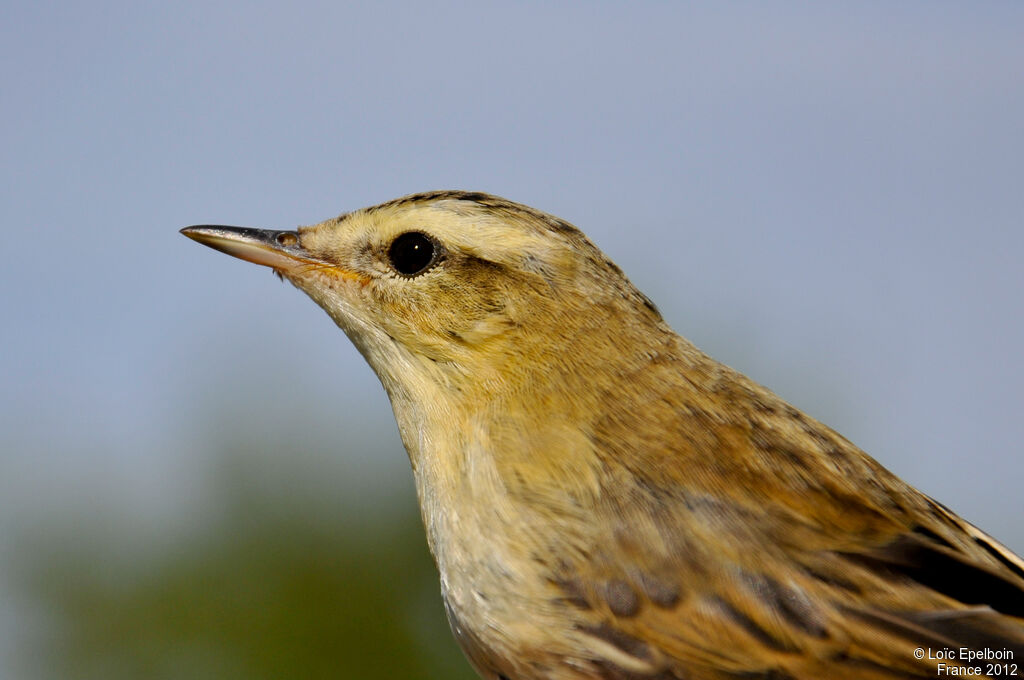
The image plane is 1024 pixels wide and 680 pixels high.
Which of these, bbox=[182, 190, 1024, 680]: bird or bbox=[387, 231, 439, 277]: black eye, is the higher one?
bbox=[387, 231, 439, 277]: black eye

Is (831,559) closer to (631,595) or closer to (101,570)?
(631,595)

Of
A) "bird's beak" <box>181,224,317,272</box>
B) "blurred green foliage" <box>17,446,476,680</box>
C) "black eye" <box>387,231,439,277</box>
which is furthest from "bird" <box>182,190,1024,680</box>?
"blurred green foliage" <box>17,446,476,680</box>

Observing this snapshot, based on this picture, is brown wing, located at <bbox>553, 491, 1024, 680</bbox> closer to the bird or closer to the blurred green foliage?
the bird

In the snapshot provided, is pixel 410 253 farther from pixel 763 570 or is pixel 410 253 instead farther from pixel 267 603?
pixel 267 603

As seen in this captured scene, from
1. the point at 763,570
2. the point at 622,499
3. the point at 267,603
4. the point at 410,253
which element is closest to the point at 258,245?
the point at 410,253

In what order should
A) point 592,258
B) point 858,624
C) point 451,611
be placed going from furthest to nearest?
1. point 592,258
2. point 451,611
3. point 858,624

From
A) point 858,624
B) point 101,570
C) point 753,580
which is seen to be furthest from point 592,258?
point 101,570
